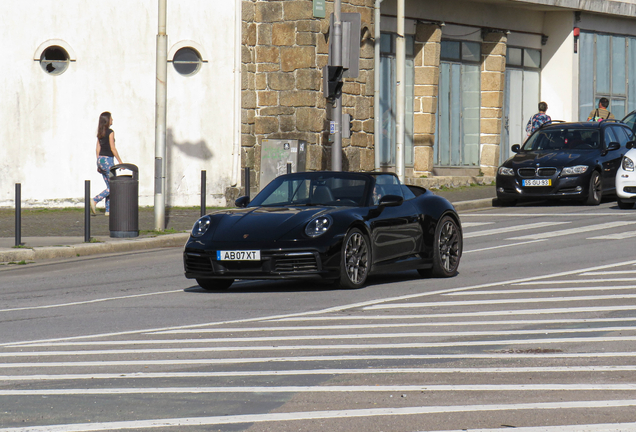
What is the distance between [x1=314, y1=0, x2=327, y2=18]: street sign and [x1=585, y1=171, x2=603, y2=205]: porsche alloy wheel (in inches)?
260

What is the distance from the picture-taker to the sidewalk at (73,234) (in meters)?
15.5

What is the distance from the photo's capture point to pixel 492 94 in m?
31.7

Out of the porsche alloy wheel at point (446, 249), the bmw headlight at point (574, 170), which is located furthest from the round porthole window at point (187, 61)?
the porsche alloy wheel at point (446, 249)

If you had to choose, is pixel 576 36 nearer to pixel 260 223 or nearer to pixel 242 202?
pixel 242 202

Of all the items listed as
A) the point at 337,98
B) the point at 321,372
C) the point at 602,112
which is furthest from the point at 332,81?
the point at 321,372

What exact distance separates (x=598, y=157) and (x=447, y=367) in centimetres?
1648

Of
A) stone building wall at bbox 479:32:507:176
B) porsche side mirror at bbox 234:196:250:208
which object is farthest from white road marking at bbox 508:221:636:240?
stone building wall at bbox 479:32:507:176

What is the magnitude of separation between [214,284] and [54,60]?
13149 millimetres

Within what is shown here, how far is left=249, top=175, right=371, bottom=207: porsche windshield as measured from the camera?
11.8 meters

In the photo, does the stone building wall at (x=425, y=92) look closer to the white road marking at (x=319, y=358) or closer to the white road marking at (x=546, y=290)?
the white road marking at (x=546, y=290)

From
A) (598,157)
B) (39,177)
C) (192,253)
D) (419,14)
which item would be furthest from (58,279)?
(419,14)

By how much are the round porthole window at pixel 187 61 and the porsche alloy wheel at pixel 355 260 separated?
1370cm

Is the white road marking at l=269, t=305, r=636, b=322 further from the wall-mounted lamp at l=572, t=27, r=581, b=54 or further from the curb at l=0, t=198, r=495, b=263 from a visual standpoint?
the wall-mounted lamp at l=572, t=27, r=581, b=54

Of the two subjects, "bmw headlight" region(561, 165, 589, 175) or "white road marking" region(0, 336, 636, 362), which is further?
"bmw headlight" region(561, 165, 589, 175)
